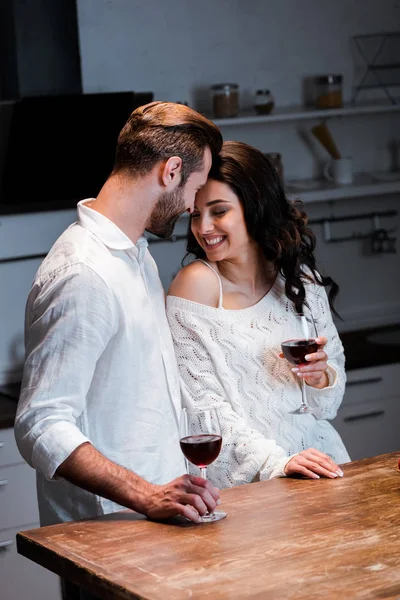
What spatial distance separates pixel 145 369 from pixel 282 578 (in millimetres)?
754

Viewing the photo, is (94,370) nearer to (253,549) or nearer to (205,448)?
(205,448)

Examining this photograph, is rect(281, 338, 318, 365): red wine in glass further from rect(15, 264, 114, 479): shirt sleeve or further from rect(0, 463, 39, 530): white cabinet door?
rect(0, 463, 39, 530): white cabinet door

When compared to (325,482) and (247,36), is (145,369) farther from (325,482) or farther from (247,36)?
(247,36)

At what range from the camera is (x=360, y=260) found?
17.0 feet

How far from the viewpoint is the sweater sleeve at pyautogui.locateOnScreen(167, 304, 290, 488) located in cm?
265

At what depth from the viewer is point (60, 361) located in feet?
7.32

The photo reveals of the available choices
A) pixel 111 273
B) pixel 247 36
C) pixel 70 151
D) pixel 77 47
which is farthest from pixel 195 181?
pixel 247 36

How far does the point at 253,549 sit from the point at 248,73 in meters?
3.16

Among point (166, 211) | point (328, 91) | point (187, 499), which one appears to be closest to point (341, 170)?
point (328, 91)

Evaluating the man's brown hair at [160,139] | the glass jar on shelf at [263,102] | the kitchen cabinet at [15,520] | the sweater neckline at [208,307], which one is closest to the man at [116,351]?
the man's brown hair at [160,139]

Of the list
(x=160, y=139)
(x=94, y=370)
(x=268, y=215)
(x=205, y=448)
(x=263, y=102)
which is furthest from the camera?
(x=263, y=102)

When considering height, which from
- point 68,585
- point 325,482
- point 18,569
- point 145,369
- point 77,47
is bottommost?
point 18,569

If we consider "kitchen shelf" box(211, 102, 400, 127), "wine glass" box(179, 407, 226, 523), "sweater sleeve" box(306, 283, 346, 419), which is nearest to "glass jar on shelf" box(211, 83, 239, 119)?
"kitchen shelf" box(211, 102, 400, 127)

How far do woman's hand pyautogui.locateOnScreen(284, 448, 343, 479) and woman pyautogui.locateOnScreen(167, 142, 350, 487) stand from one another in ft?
0.47
